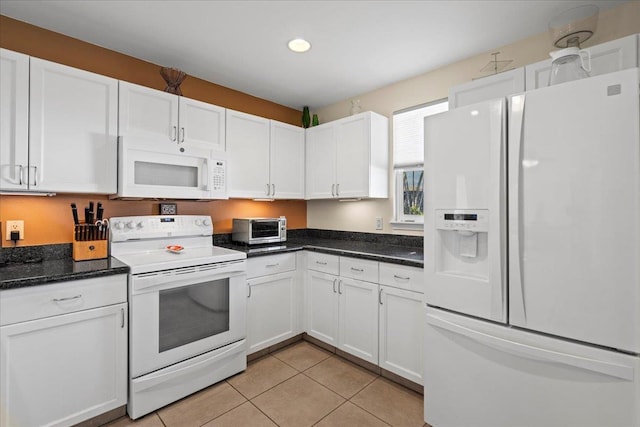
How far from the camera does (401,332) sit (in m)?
2.19

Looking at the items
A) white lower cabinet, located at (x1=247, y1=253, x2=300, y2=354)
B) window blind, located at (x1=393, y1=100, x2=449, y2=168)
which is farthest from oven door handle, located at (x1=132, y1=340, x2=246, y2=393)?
window blind, located at (x1=393, y1=100, x2=449, y2=168)

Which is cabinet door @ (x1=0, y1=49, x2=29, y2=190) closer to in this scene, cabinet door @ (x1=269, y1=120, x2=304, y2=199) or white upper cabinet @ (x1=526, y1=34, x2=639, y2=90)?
cabinet door @ (x1=269, y1=120, x2=304, y2=199)

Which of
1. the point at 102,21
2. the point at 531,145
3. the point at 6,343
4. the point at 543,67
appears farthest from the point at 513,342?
the point at 102,21

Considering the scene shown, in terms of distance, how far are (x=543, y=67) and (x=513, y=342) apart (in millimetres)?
1553

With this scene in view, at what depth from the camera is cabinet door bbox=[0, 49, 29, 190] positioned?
1.75 meters

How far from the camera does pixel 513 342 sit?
1431 millimetres

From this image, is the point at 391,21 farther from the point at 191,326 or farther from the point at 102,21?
the point at 191,326

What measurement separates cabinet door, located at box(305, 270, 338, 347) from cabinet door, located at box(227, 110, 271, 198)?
1.00 metres

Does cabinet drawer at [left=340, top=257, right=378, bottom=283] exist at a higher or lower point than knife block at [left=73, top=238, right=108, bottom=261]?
lower

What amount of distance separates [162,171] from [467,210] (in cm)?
214

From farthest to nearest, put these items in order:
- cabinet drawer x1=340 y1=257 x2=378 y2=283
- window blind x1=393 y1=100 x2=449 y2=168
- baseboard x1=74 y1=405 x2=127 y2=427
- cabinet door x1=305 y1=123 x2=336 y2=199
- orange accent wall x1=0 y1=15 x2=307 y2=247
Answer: cabinet door x1=305 y1=123 x2=336 y2=199 → window blind x1=393 y1=100 x2=449 y2=168 → cabinet drawer x1=340 y1=257 x2=378 y2=283 → orange accent wall x1=0 y1=15 x2=307 y2=247 → baseboard x1=74 y1=405 x2=127 y2=427

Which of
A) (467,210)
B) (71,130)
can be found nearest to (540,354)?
(467,210)

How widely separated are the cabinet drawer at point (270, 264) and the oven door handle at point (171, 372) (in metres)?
0.60

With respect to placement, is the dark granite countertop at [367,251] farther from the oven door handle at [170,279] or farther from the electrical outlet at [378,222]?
the oven door handle at [170,279]
